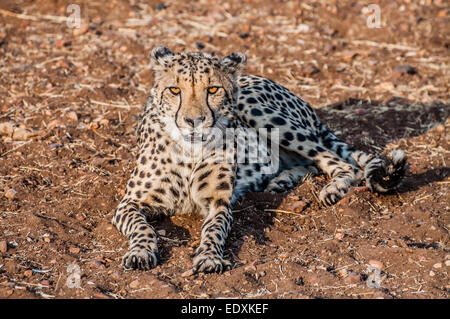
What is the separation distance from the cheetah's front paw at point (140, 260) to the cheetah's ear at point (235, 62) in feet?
4.93

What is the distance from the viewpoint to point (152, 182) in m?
4.66

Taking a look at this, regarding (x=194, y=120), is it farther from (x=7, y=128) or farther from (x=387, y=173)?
(x=7, y=128)

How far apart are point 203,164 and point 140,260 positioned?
1.03m

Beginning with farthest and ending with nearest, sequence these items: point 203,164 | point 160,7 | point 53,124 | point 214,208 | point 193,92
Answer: point 160,7 → point 53,124 → point 203,164 → point 214,208 → point 193,92

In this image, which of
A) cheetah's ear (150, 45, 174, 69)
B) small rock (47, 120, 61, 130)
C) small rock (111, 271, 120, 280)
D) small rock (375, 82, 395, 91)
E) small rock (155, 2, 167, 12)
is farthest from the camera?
small rock (155, 2, 167, 12)

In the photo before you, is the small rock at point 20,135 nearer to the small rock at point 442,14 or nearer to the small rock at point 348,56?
the small rock at point 348,56

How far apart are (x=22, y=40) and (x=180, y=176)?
13.9ft

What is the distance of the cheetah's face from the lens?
4.37 metres

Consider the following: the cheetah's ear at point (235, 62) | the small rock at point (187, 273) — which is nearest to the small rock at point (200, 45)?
the cheetah's ear at point (235, 62)

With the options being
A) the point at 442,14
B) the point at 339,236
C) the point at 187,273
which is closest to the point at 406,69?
the point at 442,14

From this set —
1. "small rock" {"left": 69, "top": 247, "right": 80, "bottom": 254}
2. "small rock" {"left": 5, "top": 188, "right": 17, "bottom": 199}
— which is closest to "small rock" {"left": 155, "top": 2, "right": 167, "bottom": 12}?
"small rock" {"left": 5, "top": 188, "right": 17, "bottom": 199}

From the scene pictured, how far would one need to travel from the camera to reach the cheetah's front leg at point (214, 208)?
13.2ft

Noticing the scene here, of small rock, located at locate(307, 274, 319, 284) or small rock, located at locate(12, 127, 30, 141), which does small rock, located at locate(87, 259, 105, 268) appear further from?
small rock, located at locate(12, 127, 30, 141)

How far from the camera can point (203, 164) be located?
4738 mm
